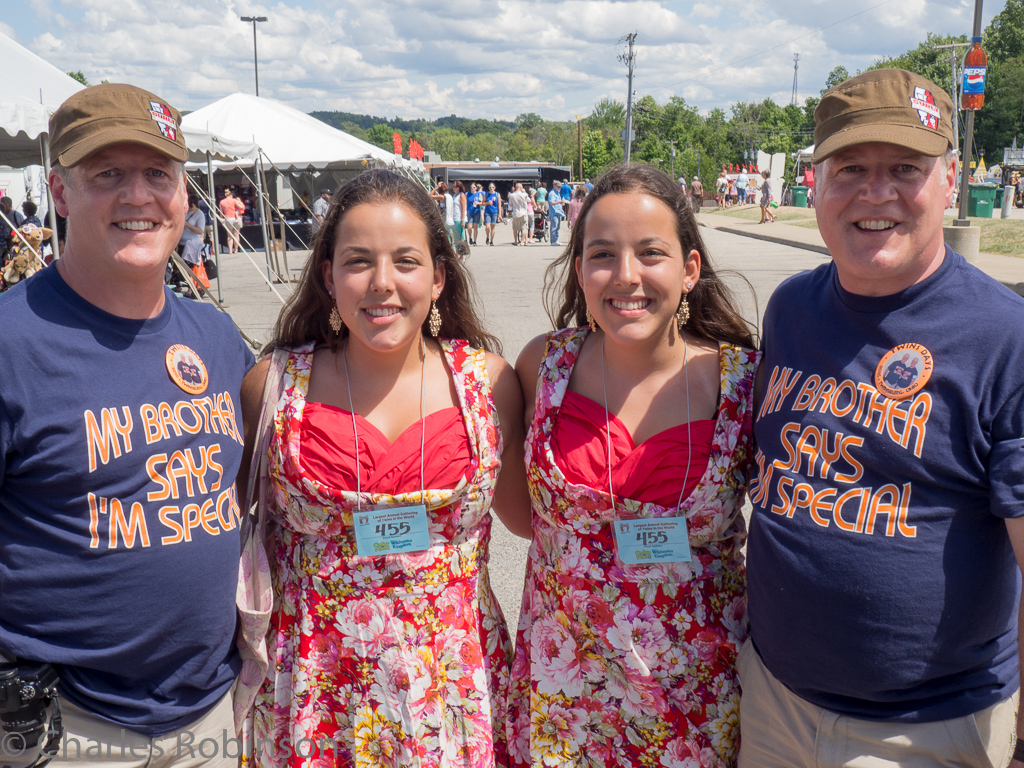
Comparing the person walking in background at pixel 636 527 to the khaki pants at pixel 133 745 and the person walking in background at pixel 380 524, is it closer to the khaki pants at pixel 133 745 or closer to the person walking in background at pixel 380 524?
the person walking in background at pixel 380 524

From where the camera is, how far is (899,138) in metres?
1.82

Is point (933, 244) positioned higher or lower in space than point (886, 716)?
higher

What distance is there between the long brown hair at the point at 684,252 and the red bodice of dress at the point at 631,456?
41 centimetres

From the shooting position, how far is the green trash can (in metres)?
26.0

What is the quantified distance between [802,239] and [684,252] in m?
21.4

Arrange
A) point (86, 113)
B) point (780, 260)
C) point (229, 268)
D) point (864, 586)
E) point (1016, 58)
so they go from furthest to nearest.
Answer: point (1016, 58) < point (229, 268) < point (780, 260) < point (86, 113) < point (864, 586)

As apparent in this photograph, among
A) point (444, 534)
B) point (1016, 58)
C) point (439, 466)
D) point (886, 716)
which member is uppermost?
point (1016, 58)

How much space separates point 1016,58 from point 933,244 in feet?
290

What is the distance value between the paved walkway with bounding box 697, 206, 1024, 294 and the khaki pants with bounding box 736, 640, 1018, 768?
24.2ft

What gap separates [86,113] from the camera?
197 centimetres

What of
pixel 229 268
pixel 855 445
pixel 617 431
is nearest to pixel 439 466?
pixel 617 431

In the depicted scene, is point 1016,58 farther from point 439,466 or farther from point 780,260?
point 439,466

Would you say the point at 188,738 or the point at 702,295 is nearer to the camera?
the point at 188,738

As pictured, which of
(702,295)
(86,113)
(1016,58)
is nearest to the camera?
(86,113)
